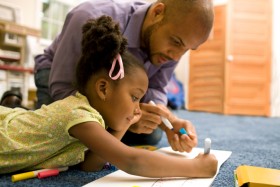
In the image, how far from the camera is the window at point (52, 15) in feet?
10.6

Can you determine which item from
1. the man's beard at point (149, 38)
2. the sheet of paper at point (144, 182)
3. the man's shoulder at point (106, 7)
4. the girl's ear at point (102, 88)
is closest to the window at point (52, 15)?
the man's shoulder at point (106, 7)

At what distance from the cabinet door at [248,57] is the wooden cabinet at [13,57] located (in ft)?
7.14

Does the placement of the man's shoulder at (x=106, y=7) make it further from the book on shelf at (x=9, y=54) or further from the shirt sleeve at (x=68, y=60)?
the book on shelf at (x=9, y=54)

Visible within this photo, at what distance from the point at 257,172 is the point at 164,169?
18 cm

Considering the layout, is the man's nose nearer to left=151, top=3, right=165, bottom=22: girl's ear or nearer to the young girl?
left=151, top=3, right=165, bottom=22: girl's ear

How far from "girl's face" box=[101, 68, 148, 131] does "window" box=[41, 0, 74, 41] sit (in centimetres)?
278

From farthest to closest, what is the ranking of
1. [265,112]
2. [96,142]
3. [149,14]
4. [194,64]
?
[194,64] → [265,112] → [149,14] → [96,142]

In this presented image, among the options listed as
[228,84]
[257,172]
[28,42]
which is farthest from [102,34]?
[228,84]

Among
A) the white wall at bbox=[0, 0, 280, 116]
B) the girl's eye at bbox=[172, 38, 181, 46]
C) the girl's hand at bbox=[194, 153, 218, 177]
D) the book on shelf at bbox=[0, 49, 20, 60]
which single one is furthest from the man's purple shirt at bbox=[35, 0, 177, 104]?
the white wall at bbox=[0, 0, 280, 116]

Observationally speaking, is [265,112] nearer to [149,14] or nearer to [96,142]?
[149,14]

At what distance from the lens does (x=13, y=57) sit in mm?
2520

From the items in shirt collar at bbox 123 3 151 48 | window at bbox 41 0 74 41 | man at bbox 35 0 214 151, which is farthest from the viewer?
window at bbox 41 0 74 41

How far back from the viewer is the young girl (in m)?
0.60

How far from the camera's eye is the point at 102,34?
0.66m
